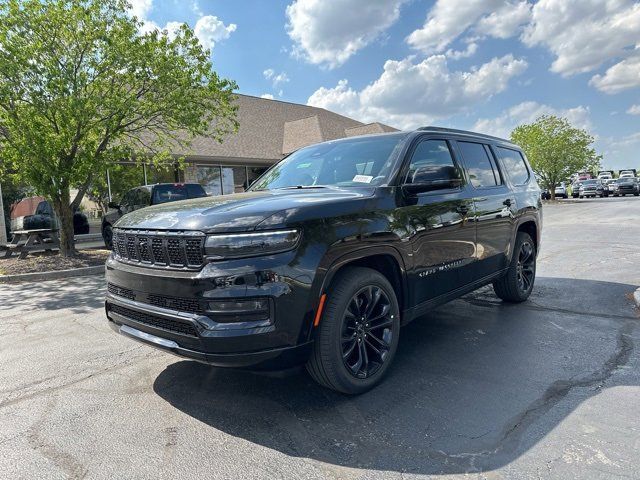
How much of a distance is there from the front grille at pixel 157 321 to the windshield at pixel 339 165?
169cm

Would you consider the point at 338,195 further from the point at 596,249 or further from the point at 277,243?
the point at 596,249

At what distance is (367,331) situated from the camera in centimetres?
331

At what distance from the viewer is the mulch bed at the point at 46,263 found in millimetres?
9586

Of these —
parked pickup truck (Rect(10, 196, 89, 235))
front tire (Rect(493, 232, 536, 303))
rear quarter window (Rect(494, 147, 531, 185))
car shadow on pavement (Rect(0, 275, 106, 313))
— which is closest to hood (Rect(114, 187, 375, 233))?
rear quarter window (Rect(494, 147, 531, 185))

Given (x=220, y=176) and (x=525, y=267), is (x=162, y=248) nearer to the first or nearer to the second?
(x=525, y=267)

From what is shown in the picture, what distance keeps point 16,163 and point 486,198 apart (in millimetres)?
10410

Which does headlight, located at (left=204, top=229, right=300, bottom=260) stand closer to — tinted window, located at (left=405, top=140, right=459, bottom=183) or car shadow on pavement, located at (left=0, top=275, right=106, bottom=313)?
tinted window, located at (left=405, top=140, right=459, bottom=183)

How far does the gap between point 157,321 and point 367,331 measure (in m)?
1.47

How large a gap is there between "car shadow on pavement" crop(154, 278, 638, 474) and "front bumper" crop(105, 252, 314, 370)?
510 mm

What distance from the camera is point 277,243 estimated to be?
2.73 m

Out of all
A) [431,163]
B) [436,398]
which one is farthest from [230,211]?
[431,163]

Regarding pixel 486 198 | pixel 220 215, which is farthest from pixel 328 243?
pixel 486 198

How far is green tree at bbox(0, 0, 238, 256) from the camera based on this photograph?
944 cm

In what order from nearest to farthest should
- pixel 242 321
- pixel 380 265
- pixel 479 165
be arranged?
1. pixel 242 321
2. pixel 380 265
3. pixel 479 165
